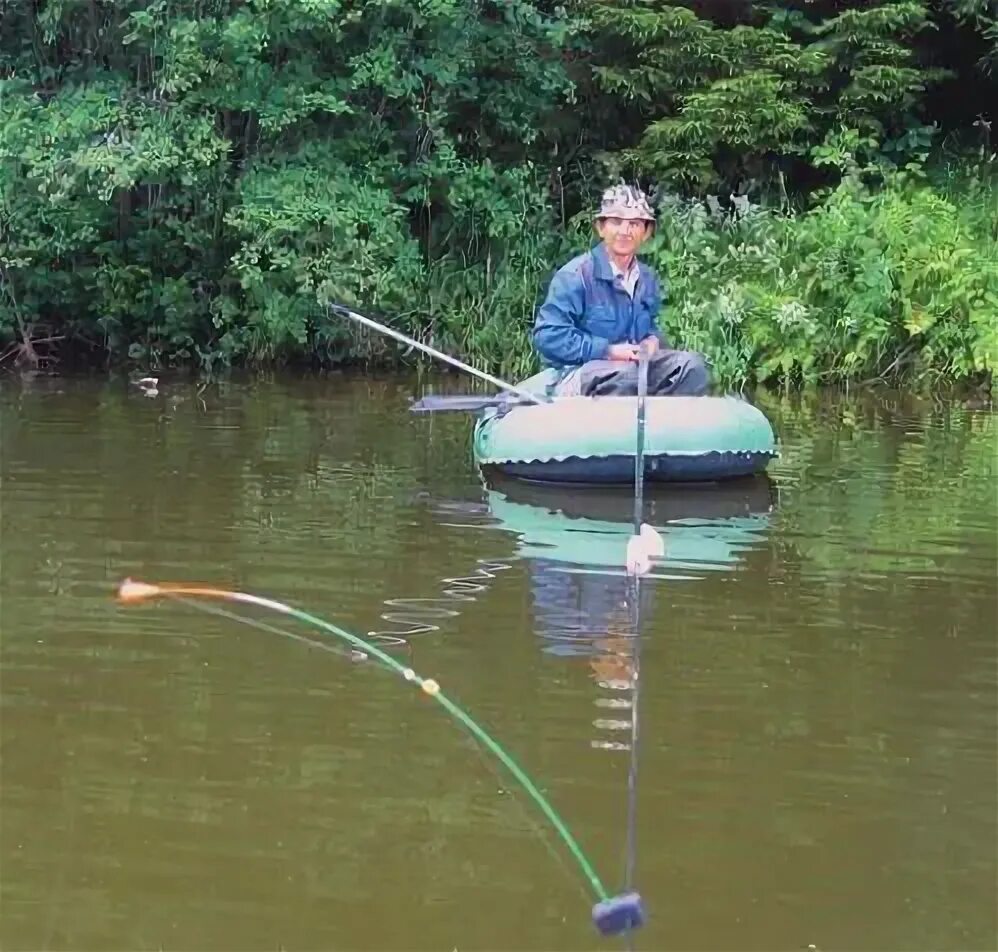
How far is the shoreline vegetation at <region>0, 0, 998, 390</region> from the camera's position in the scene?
12414mm

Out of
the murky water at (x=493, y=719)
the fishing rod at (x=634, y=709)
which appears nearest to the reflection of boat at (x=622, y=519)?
the murky water at (x=493, y=719)

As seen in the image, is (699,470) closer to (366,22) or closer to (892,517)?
(892,517)

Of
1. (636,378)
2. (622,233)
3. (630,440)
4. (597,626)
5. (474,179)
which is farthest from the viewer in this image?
(474,179)

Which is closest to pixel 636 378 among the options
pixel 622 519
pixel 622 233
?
pixel 622 233

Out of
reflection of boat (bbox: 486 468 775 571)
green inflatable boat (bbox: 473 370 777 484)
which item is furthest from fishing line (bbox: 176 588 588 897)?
green inflatable boat (bbox: 473 370 777 484)

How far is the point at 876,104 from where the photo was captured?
14.4m

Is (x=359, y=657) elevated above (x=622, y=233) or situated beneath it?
situated beneath

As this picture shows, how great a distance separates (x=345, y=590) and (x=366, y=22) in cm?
822

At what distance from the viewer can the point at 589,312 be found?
830 cm

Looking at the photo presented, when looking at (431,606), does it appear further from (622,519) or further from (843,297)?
(843,297)

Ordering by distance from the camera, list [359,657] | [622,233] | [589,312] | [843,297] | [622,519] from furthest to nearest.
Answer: [843,297] < [589,312] < [622,233] < [622,519] < [359,657]

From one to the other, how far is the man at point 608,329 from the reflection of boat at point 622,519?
1.94 ft

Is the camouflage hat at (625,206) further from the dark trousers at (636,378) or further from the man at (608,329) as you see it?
the dark trousers at (636,378)

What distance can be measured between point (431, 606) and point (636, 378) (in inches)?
112
